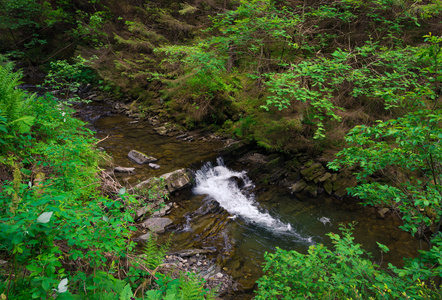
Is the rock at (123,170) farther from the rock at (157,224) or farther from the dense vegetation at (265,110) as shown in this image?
the rock at (157,224)

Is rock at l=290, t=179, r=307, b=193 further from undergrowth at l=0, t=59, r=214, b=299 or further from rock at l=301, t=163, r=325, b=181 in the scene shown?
undergrowth at l=0, t=59, r=214, b=299

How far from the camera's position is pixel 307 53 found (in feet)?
31.0

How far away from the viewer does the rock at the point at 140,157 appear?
8203mm

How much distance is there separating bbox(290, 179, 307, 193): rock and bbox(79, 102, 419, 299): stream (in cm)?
25

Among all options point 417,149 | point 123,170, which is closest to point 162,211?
point 123,170

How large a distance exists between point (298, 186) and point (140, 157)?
6.10 m

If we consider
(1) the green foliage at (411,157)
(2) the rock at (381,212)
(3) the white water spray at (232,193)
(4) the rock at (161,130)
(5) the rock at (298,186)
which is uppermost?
(1) the green foliage at (411,157)

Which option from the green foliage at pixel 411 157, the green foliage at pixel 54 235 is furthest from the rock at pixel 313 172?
the green foliage at pixel 54 235

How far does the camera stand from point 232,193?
8055mm

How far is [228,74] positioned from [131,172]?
685cm

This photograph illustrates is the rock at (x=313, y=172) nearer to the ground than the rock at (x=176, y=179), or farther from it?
nearer to the ground

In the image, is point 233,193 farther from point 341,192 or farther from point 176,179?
point 341,192

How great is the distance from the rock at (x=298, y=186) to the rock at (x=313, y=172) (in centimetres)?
23

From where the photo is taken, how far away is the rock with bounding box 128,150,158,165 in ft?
26.9
